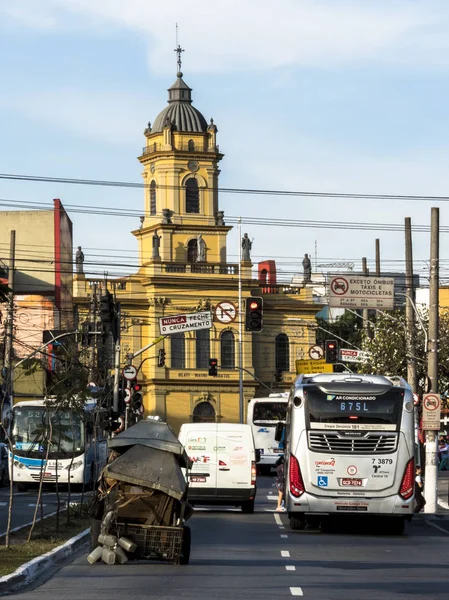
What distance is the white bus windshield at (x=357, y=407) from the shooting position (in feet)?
86.0

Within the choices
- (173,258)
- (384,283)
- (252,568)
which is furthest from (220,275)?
(252,568)

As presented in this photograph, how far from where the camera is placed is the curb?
15547mm

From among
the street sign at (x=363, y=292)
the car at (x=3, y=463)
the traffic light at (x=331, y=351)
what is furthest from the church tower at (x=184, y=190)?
the street sign at (x=363, y=292)

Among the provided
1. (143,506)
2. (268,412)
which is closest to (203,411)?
(268,412)

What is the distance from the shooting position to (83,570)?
18109 mm

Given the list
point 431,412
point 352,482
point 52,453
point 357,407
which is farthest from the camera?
point 52,453

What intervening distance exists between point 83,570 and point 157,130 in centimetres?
8303

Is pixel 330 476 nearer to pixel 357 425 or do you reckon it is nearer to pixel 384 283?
pixel 357 425

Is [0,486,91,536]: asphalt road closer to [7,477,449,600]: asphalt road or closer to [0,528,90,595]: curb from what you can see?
[0,528,90,595]: curb

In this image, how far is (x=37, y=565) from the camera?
1789cm

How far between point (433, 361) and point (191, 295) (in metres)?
62.7

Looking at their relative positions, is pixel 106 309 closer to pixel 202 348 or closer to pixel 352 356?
pixel 352 356

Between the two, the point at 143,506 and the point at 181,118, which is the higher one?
the point at 181,118

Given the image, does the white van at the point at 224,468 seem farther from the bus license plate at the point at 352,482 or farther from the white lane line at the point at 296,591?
the white lane line at the point at 296,591
